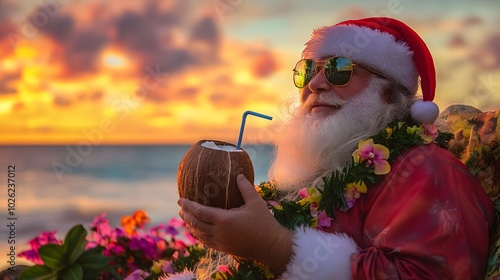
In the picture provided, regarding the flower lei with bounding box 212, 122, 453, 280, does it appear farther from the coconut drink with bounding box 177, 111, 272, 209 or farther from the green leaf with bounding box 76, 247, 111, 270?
the green leaf with bounding box 76, 247, 111, 270

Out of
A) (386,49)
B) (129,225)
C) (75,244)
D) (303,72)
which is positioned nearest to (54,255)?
(75,244)

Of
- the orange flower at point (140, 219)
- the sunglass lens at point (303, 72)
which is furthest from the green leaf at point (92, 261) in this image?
the orange flower at point (140, 219)

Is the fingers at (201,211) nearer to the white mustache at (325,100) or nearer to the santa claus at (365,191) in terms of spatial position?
the santa claus at (365,191)

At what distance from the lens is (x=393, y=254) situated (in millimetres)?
2105

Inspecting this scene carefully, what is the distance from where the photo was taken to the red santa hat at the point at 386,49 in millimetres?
2791

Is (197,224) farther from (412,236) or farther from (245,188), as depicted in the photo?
(412,236)

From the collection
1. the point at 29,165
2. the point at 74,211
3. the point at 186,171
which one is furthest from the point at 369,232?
the point at 29,165

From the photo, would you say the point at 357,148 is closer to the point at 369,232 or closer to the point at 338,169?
the point at 338,169

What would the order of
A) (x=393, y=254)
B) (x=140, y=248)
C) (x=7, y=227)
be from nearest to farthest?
(x=393, y=254), (x=7, y=227), (x=140, y=248)

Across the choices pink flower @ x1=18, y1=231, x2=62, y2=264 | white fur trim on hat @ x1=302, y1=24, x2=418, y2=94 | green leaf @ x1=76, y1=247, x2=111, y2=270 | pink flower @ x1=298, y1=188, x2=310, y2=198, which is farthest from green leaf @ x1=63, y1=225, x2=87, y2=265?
pink flower @ x1=18, y1=231, x2=62, y2=264

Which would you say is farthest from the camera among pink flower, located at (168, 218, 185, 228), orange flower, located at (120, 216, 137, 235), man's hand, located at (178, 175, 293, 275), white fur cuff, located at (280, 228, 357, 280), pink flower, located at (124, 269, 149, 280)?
pink flower, located at (168, 218, 185, 228)

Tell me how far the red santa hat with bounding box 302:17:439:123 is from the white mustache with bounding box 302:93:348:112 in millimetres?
230

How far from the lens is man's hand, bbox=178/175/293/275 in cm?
203

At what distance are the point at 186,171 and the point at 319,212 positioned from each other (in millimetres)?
658
